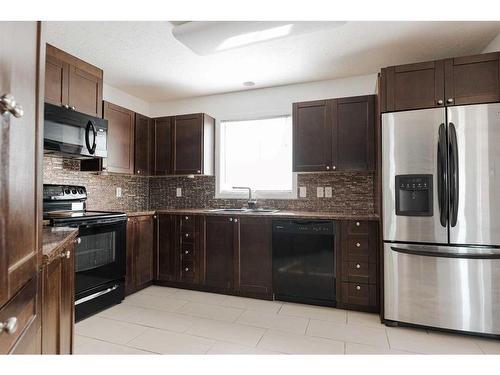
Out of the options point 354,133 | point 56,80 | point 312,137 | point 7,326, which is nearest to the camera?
point 7,326

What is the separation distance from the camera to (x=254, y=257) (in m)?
3.03

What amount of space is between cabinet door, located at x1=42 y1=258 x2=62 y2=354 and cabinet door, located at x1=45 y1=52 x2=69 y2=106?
186 cm

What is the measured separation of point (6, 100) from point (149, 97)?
3757 millimetres

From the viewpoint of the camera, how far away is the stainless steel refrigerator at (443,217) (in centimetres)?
214

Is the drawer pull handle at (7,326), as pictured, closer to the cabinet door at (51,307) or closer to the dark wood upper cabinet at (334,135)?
the cabinet door at (51,307)

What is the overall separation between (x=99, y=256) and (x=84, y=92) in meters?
1.61

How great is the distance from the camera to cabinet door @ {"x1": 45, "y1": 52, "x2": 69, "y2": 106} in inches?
95.3

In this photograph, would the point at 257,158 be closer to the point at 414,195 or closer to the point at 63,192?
the point at 414,195

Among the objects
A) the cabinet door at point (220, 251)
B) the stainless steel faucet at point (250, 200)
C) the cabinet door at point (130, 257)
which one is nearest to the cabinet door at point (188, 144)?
the stainless steel faucet at point (250, 200)

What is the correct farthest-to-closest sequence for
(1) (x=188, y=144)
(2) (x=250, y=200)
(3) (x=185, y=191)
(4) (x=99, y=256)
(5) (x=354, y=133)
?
(3) (x=185, y=191), (1) (x=188, y=144), (2) (x=250, y=200), (5) (x=354, y=133), (4) (x=99, y=256)

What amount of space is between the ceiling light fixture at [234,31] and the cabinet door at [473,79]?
110cm

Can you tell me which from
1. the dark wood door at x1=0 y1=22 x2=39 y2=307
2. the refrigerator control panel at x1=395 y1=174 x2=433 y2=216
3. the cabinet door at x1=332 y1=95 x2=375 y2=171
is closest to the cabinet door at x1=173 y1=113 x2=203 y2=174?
the cabinet door at x1=332 y1=95 x2=375 y2=171

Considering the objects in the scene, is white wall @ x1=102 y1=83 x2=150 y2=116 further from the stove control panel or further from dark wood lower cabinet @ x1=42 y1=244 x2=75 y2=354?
dark wood lower cabinet @ x1=42 y1=244 x2=75 y2=354

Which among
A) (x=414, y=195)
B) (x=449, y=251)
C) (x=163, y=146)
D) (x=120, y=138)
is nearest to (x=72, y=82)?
(x=120, y=138)
